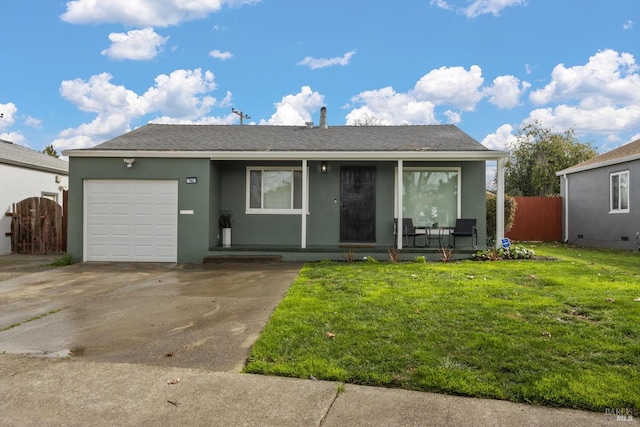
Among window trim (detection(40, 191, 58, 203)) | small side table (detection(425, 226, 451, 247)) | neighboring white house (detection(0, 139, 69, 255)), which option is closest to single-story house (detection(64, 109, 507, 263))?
small side table (detection(425, 226, 451, 247))

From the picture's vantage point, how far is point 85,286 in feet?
23.7

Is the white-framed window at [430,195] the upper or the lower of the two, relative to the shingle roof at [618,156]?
lower

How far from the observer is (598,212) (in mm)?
14703

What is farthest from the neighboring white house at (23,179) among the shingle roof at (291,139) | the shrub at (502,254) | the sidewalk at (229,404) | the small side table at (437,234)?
the shrub at (502,254)

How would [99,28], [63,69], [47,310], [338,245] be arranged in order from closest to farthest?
[47,310] < [338,245] < [99,28] < [63,69]

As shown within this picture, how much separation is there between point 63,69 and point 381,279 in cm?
1627

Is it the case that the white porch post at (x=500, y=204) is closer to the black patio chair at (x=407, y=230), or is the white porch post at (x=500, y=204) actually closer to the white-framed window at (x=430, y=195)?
the white-framed window at (x=430, y=195)

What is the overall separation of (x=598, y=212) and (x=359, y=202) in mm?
9258

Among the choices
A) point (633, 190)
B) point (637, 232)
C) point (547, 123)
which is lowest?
point (637, 232)

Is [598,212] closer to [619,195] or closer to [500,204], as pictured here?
[619,195]

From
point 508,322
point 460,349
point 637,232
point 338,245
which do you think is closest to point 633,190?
point 637,232

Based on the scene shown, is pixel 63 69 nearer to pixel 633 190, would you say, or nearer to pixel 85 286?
pixel 85 286

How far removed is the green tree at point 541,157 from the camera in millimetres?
23781

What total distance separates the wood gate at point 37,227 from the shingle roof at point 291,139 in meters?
3.39
